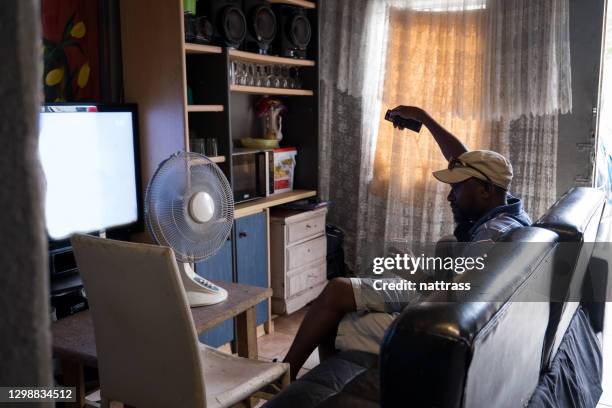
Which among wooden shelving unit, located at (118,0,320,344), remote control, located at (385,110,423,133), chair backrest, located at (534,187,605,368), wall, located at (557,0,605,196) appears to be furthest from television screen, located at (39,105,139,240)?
wall, located at (557,0,605,196)

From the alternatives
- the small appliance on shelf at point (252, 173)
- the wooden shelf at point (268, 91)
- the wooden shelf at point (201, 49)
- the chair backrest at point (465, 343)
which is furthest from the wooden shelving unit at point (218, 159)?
the chair backrest at point (465, 343)

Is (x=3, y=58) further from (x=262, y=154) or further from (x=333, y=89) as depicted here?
(x=333, y=89)

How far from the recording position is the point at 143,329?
1.73m

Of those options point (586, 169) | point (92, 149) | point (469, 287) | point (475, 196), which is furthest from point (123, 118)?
point (586, 169)

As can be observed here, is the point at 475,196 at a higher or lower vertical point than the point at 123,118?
lower

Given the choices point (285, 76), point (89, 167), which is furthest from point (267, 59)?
point (89, 167)

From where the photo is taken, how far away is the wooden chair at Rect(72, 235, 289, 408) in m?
1.64

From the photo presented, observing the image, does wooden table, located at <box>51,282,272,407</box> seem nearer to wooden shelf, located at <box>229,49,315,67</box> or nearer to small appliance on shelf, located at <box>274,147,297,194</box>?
wooden shelf, located at <box>229,49,315,67</box>

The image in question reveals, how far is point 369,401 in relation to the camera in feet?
5.97

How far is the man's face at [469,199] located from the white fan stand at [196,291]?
115cm

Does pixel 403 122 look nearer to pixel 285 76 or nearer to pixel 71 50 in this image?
pixel 285 76

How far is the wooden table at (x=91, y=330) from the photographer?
6.16 feet

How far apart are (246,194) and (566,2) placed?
232 centimetres

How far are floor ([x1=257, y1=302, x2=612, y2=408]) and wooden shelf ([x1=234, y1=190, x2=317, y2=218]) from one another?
2.65ft
